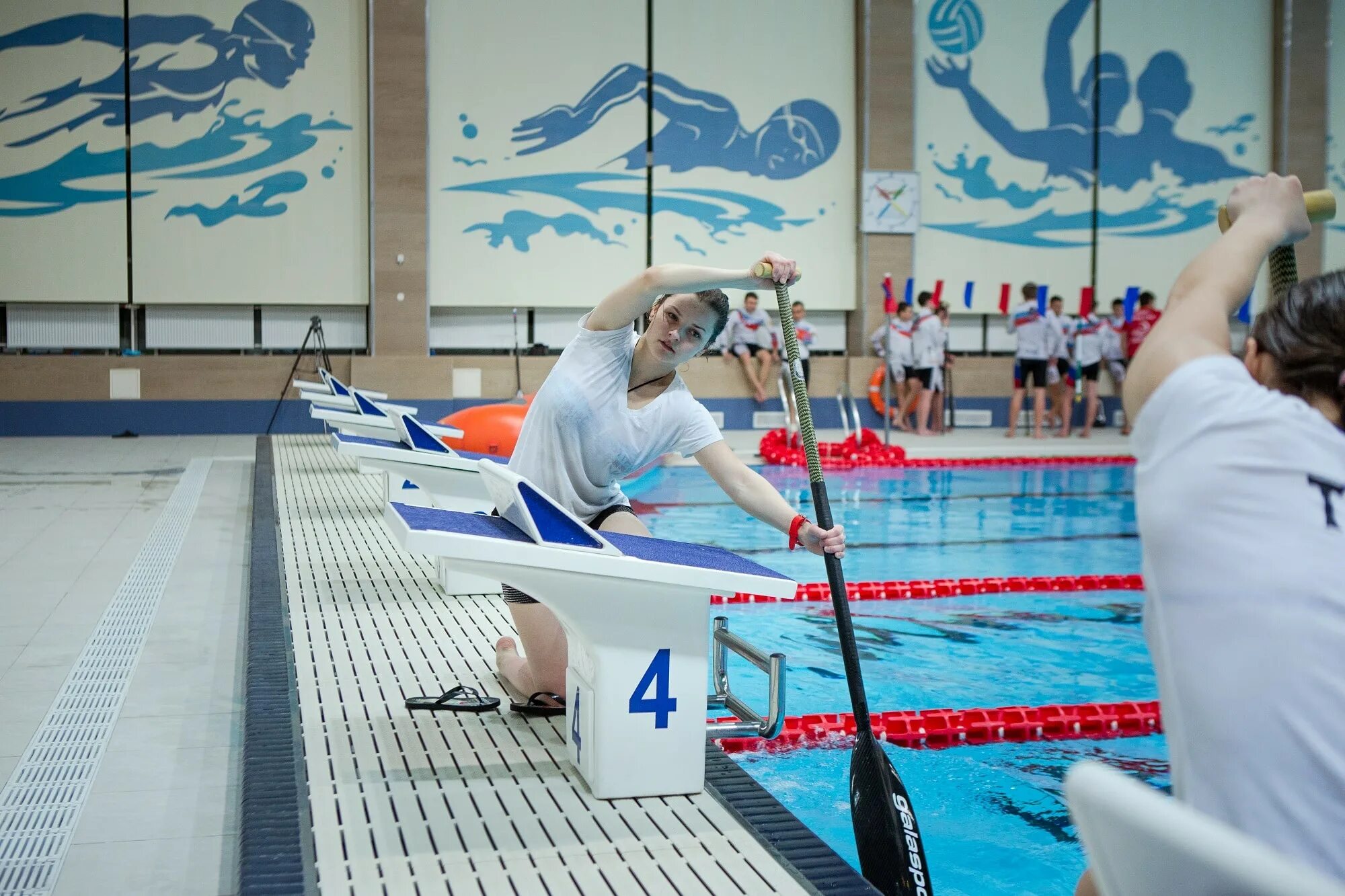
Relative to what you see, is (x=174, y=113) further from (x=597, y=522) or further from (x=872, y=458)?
(x=597, y=522)

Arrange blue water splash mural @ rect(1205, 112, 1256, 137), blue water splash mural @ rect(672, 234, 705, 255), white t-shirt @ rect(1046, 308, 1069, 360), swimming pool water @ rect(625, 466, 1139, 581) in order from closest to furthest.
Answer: swimming pool water @ rect(625, 466, 1139, 581) < white t-shirt @ rect(1046, 308, 1069, 360) < blue water splash mural @ rect(672, 234, 705, 255) < blue water splash mural @ rect(1205, 112, 1256, 137)

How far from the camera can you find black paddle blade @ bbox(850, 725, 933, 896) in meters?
2.55

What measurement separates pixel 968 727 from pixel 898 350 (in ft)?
36.2

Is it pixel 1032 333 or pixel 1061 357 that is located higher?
pixel 1032 333

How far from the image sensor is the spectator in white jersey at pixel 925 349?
46.5 ft

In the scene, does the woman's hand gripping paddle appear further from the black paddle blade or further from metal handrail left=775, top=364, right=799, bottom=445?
metal handrail left=775, top=364, right=799, bottom=445

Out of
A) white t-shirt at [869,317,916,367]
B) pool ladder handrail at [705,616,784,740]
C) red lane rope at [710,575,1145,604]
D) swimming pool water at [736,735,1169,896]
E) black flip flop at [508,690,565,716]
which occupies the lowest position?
swimming pool water at [736,735,1169,896]

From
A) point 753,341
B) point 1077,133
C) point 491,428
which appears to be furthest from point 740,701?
point 1077,133

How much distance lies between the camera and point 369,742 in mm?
2936

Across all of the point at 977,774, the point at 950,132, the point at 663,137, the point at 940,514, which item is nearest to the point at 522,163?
the point at 663,137

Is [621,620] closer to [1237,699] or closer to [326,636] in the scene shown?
[1237,699]

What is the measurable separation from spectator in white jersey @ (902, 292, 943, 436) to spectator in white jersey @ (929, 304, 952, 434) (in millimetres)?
26

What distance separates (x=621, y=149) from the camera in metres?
15.5

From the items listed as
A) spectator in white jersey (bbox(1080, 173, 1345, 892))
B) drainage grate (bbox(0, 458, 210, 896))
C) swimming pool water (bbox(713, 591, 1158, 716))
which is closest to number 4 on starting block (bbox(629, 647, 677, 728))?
drainage grate (bbox(0, 458, 210, 896))
